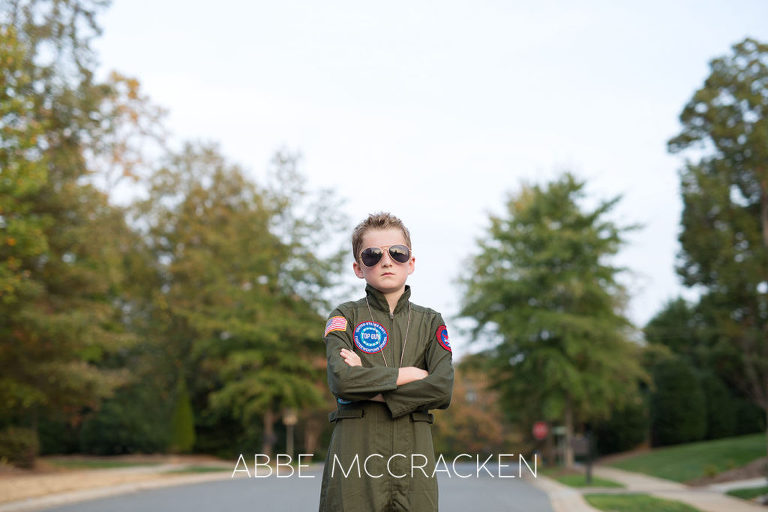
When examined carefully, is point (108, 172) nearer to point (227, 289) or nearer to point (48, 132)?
point (227, 289)

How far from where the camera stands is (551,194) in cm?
2675

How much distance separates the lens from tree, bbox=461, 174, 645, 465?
2494 centimetres

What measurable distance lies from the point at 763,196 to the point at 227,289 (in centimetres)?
2085

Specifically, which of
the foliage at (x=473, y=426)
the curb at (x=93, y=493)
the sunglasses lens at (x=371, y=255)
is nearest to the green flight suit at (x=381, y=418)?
the sunglasses lens at (x=371, y=255)

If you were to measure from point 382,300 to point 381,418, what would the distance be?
53 centimetres

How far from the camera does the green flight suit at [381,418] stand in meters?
2.94

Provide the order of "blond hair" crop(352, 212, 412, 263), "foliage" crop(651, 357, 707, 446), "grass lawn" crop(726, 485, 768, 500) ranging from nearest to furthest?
"blond hair" crop(352, 212, 412, 263)
"grass lawn" crop(726, 485, 768, 500)
"foliage" crop(651, 357, 707, 446)

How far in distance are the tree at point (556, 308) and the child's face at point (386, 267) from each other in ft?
72.0

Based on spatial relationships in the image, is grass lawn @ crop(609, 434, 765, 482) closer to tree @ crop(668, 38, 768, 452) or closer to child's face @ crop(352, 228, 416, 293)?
tree @ crop(668, 38, 768, 452)

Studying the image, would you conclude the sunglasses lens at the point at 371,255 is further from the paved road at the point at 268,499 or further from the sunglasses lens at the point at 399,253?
the paved road at the point at 268,499

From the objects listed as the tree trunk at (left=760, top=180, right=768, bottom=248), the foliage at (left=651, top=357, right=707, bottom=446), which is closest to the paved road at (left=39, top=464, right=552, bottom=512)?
the tree trunk at (left=760, top=180, right=768, bottom=248)

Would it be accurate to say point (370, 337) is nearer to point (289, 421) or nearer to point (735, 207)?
point (735, 207)

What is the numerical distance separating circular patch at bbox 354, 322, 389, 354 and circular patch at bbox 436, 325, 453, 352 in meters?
0.24

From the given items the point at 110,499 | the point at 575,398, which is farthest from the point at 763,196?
the point at 110,499
